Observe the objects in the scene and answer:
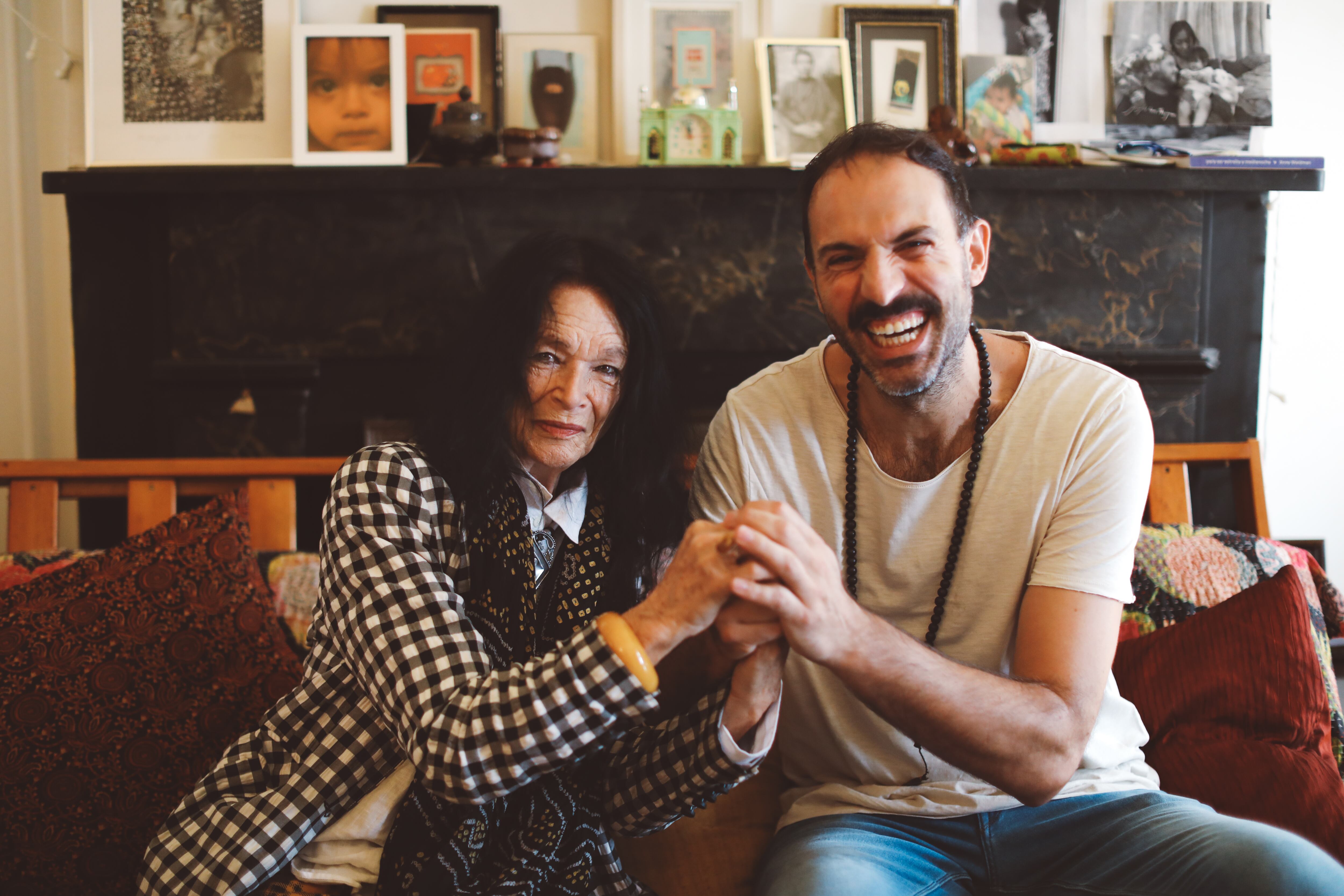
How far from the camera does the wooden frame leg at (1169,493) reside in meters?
2.02

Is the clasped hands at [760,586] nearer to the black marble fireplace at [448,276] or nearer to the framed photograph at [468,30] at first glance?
the black marble fireplace at [448,276]

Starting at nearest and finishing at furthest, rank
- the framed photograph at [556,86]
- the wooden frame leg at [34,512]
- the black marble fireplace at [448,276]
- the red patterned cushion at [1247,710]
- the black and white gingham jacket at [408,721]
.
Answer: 1. the black and white gingham jacket at [408,721]
2. the red patterned cushion at [1247,710]
3. the wooden frame leg at [34,512]
4. the black marble fireplace at [448,276]
5. the framed photograph at [556,86]

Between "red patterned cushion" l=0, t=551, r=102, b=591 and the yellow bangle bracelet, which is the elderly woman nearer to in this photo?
the yellow bangle bracelet

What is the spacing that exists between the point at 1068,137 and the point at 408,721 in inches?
84.1

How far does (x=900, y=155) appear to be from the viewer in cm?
118

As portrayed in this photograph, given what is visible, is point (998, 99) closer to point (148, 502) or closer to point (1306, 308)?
point (1306, 308)

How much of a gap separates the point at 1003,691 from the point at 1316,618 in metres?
0.92

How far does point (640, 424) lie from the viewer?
1353 mm

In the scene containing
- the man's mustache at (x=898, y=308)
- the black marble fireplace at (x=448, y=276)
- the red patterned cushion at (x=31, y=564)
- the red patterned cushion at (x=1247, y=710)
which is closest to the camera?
the man's mustache at (x=898, y=308)

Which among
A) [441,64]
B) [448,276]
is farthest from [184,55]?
[448,276]

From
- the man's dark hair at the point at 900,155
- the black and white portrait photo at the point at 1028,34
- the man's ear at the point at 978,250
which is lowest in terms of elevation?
the man's ear at the point at 978,250

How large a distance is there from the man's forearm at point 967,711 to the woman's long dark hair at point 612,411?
40 cm

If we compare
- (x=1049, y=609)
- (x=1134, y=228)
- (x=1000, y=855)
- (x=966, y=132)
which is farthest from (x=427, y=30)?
(x=1000, y=855)

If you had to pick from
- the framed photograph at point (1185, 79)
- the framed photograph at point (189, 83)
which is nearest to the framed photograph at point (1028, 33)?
the framed photograph at point (1185, 79)
